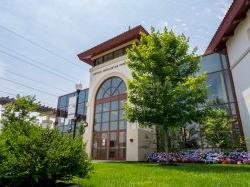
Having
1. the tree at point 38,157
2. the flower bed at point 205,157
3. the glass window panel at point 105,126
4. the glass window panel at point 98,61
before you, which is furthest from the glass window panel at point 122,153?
the tree at point 38,157

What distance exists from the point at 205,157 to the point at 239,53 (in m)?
8.36

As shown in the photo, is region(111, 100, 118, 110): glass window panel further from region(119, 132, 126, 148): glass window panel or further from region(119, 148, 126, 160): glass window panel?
region(119, 148, 126, 160): glass window panel

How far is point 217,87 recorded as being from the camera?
745 inches

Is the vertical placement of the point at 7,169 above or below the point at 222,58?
below

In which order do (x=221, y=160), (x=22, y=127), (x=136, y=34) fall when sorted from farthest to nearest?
(x=136, y=34)
(x=221, y=160)
(x=22, y=127)

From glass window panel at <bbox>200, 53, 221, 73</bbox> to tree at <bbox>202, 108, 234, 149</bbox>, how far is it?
5.30 m

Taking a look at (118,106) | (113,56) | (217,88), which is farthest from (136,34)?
(217,88)

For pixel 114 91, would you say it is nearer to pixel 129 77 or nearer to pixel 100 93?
pixel 100 93

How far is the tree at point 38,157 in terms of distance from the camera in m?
4.45

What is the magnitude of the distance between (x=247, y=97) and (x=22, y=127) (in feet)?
50.4

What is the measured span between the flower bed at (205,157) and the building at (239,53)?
73.1 inches

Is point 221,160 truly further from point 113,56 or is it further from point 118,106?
point 113,56

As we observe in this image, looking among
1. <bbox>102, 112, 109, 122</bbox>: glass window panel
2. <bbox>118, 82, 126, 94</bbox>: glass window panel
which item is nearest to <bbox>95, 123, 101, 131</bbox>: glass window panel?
<bbox>102, 112, 109, 122</bbox>: glass window panel

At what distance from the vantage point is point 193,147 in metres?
17.6
